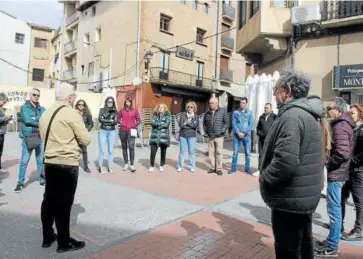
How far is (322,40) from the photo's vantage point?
38.7 ft

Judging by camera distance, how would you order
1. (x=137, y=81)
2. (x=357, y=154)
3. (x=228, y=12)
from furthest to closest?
(x=228, y=12) < (x=137, y=81) < (x=357, y=154)

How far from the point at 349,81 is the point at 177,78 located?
18262 mm

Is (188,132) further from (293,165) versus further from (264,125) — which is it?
(293,165)

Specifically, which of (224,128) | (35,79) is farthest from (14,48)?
(224,128)

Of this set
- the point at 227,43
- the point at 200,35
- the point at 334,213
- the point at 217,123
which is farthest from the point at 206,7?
the point at 334,213

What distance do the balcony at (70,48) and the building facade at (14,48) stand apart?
341 inches

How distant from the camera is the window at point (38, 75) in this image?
148ft

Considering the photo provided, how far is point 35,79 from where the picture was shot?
4522cm

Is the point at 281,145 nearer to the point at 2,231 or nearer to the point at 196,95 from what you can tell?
the point at 2,231

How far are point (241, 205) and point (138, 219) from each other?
189cm

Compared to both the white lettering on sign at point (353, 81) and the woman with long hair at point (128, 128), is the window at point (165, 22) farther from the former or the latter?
the woman with long hair at point (128, 128)

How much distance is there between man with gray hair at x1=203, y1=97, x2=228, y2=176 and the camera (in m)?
8.59

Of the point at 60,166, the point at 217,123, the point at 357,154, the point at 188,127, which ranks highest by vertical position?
the point at 217,123

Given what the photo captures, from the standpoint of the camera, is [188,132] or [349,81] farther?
[349,81]
